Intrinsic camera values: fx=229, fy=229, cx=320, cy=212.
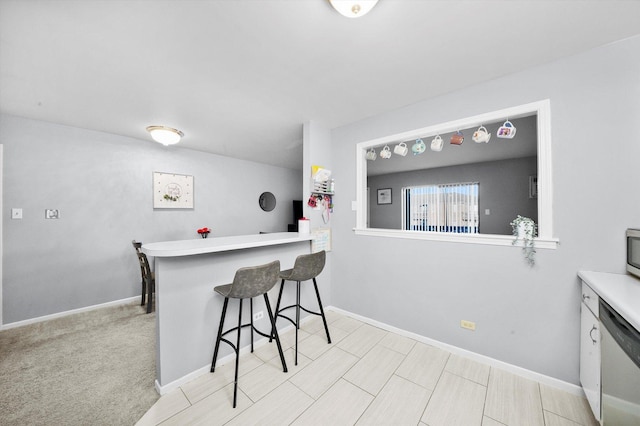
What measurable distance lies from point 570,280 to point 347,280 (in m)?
1.91

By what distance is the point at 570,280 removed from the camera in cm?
161

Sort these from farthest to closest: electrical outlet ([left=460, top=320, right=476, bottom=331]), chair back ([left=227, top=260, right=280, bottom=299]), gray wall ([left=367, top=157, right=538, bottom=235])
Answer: gray wall ([left=367, top=157, right=538, bottom=235]) < electrical outlet ([left=460, top=320, right=476, bottom=331]) < chair back ([left=227, top=260, right=280, bottom=299])

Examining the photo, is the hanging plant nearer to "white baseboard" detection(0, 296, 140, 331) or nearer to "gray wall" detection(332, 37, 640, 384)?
"gray wall" detection(332, 37, 640, 384)

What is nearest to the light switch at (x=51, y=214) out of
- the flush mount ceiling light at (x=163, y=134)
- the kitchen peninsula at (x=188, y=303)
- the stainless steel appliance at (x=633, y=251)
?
the flush mount ceiling light at (x=163, y=134)

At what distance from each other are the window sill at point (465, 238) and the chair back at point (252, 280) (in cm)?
133

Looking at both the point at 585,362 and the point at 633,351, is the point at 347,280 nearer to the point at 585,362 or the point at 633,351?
the point at 585,362

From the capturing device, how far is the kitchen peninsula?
162 cm

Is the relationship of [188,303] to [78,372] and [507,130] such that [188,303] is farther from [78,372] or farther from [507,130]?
[507,130]

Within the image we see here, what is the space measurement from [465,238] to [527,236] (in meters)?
0.41

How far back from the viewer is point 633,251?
1381 mm

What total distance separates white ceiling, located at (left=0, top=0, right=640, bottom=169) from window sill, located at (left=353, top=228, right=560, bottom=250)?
1.31 m

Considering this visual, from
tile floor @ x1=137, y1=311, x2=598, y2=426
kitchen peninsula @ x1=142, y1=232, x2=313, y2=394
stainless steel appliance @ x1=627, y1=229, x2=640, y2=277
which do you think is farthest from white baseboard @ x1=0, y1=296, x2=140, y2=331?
stainless steel appliance @ x1=627, y1=229, x2=640, y2=277

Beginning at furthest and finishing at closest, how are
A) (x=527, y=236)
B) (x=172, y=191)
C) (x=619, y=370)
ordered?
(x=172, y=191)
(x=527, y=236)
(x=619, y=370)

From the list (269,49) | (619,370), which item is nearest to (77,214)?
(269,49)
